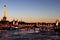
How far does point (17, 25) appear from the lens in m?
193

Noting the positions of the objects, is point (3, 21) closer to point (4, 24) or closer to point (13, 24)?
point (4, 24)

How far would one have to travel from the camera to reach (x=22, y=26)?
189625mm

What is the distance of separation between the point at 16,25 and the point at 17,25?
318 centimetres

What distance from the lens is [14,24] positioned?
19262 cm

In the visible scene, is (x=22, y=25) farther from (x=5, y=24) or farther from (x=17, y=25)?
(x=5, y=24)

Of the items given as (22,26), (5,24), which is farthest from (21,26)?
(5,24)

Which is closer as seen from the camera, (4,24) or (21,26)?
(4,24)

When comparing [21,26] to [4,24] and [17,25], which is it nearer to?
[17,25]

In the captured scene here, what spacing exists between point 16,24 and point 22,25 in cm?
637

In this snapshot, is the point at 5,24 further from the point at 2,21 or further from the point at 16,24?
the point at 16,24

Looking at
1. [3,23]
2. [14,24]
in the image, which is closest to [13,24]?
[14,24]

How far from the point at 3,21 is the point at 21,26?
937 inches

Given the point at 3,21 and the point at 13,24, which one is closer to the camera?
the point at 3,21

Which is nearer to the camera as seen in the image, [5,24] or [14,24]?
[5,24]
